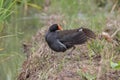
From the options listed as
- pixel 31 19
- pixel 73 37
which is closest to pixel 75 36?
pixel 73 37

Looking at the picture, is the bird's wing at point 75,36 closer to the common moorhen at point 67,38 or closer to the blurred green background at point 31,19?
the common moorhen at point 67,38

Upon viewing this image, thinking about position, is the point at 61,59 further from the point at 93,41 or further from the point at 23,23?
the point at 23,23

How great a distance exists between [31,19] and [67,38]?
5475mm

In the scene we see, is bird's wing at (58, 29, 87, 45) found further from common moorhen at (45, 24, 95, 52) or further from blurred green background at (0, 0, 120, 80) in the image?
blurred green background at (0, 0, 120, 80)

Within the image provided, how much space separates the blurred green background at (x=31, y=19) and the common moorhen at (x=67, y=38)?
0.94 meters

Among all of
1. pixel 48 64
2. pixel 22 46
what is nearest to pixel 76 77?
pixel 48 64

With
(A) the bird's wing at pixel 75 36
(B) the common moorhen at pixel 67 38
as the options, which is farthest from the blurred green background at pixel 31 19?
(A) the bird's wing at pixel 75 36

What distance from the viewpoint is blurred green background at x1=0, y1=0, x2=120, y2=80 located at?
28.8 ft

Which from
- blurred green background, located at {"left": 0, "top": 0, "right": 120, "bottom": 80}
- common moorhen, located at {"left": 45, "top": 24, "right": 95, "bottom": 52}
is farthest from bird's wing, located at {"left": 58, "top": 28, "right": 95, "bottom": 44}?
blurred green background, located at {"left": 0, "top": 0, "right": 120, "bottom": 80}

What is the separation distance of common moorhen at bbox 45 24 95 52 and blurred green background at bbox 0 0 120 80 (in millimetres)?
943

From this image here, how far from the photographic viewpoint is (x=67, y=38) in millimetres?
7398

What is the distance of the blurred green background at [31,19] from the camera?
28.8 feet

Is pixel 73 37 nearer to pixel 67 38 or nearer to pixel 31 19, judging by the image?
pixel 67 38

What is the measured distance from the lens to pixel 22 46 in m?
9.98
